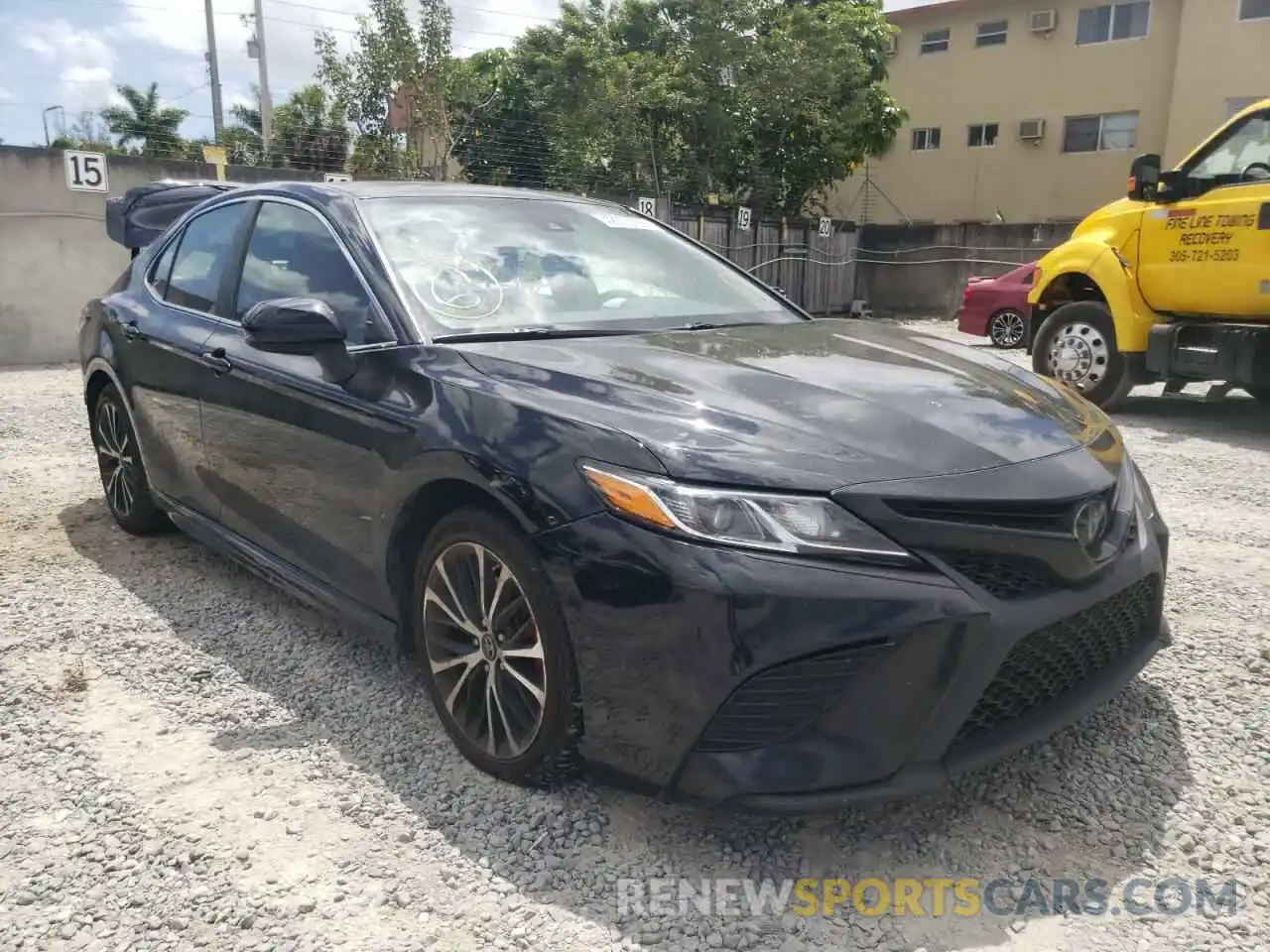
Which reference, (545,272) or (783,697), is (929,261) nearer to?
(545,272)

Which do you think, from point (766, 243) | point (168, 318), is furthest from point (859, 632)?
point (766, 243)

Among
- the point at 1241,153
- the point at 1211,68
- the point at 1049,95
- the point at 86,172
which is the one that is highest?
the point at 1211,68

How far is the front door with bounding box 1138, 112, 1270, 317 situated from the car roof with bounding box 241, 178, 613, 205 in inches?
205

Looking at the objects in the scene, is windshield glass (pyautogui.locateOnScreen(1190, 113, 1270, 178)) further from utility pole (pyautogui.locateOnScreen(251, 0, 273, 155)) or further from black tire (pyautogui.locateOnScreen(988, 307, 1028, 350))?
utility pole (pyautogui.locateOnScreen(251, 0, 273, 155))

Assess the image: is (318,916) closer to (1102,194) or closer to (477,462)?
(477,462)

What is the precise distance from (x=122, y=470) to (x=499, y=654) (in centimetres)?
302

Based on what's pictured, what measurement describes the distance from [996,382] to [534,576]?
144 cm

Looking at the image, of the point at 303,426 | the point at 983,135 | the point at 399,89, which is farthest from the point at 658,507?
the point at 983,135

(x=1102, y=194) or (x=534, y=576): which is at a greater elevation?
(x=1102, y=194)

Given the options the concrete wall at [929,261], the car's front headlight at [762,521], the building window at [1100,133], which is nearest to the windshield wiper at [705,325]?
the car's front headlight at [762,521]

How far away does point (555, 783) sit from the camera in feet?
8.29

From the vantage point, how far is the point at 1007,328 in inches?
566

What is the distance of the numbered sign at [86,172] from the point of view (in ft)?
36.9

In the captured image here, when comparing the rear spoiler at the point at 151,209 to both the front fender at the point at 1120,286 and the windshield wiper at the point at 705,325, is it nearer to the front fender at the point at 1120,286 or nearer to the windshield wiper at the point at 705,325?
the windshield wiper at the point at 705,325
